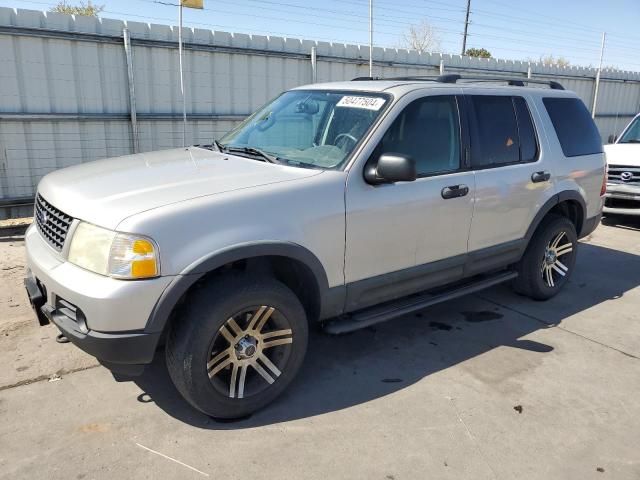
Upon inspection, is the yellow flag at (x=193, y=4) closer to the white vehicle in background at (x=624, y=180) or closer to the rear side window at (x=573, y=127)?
the rear side window at (x=573, y=127)

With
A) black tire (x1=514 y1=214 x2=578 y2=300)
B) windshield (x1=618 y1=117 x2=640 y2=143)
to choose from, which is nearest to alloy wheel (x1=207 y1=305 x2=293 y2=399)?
black tire (x1=514 y1=214 x2=578 y2=300)

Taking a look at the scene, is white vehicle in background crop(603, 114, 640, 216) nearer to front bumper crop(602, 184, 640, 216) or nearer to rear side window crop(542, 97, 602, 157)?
front bumper crop(602, 184, 640, 216)

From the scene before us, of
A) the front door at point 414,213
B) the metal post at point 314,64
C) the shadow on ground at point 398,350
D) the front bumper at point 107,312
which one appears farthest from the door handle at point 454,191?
the metal post at point 314,64

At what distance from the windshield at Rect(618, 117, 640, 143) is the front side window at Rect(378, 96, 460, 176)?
666 centimetres

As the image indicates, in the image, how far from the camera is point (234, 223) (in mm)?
2906

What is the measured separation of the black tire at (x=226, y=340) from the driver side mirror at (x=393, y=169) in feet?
3.04

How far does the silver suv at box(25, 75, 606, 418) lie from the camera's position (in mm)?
2748

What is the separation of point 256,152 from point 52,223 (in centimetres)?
140

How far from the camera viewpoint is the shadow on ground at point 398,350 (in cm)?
337

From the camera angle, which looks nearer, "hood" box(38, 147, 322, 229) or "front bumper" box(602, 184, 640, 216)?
"hood" box(38, 147, 322, 229)

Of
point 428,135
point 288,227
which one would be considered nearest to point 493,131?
point 428,135

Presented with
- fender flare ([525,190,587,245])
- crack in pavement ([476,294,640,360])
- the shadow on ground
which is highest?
fender flare ([525,190,587,245])

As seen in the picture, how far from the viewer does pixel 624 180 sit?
841cm

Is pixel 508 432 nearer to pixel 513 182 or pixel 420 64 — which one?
pixel 513 182
